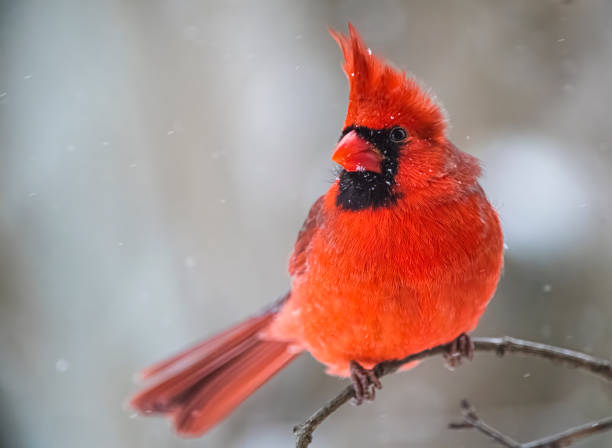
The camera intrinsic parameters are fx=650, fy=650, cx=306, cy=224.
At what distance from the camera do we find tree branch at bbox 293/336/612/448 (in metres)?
1.40

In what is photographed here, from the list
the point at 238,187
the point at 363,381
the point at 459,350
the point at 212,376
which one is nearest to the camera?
the point at 363,381

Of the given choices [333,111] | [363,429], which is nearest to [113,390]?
[363,429]

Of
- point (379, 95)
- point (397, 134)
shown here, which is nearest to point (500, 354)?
point (397, 134)

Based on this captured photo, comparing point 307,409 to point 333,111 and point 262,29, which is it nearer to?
point 333,111

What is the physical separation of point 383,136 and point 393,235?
0.24 m

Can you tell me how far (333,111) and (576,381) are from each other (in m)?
1.68

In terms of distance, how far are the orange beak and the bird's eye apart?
6 centimetres

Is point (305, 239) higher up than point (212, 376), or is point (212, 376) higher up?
point (305, 239)

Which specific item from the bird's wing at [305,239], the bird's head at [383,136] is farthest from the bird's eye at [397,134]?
the bird's wing at [305,239]

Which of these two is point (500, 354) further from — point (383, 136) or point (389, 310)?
point (383, 136)

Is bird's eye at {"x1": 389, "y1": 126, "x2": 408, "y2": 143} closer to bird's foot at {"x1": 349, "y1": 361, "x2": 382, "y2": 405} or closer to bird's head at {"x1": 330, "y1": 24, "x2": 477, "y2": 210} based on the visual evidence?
bird's head at {"x1": 330, "y1": 24, "x2": 477, "y2": 210}

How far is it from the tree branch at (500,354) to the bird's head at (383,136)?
45 cm

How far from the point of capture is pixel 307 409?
313 cm

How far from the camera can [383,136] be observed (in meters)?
1.56
